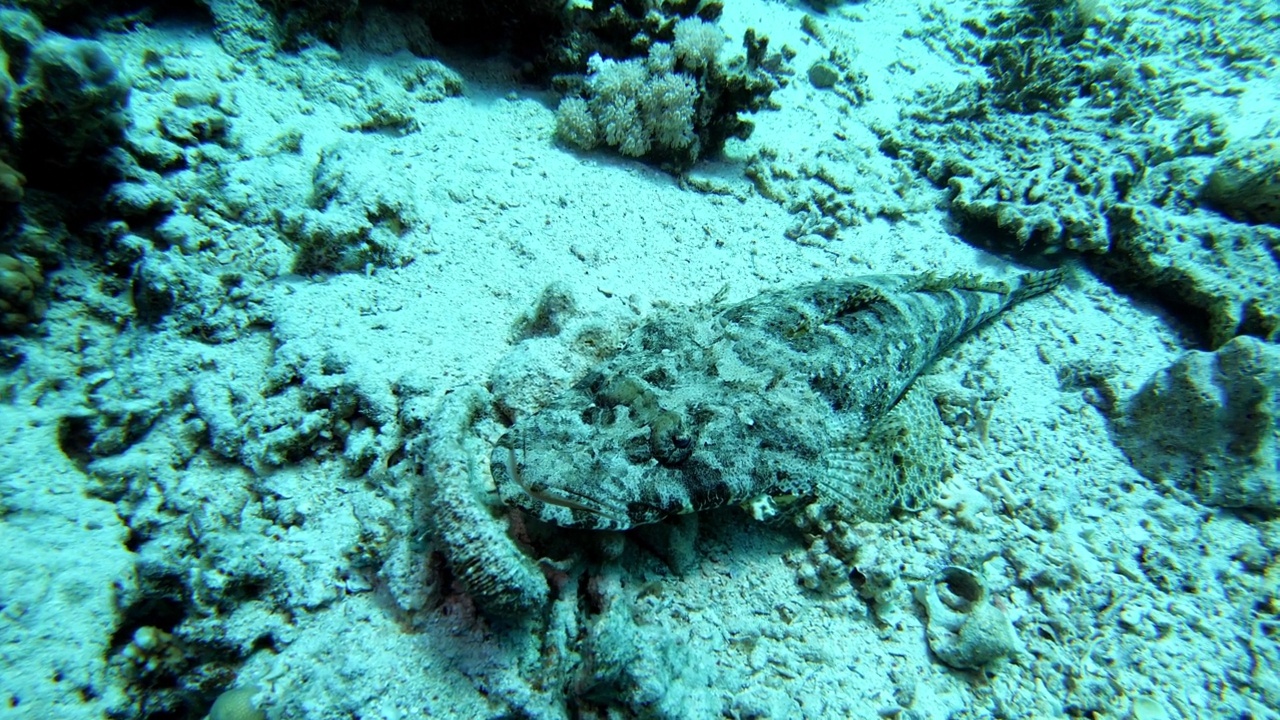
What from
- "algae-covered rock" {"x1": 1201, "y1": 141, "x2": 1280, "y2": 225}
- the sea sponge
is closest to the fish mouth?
the sea sponge

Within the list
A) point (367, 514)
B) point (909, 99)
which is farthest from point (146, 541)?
point (909, 99)

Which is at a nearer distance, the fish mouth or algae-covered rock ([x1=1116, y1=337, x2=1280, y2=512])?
the fish mouth

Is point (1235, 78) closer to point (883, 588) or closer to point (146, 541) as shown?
point (883, 588)

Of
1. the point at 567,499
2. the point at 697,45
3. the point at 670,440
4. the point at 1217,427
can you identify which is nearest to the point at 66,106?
the point at 567,499

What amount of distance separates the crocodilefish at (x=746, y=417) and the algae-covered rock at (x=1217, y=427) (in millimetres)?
1534

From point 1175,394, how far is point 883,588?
2.85 meters

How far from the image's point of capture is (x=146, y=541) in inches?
97.0

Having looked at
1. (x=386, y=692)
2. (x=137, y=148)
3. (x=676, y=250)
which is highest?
(x=676, y=250)

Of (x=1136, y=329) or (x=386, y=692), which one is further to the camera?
(x=1136, y=329)

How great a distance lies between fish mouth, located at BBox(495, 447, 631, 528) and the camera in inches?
97.3

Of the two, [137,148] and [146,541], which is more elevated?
[137,148]

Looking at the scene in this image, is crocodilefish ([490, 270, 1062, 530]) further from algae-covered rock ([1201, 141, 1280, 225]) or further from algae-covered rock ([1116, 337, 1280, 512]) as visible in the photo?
algae-covered rock ([1201, 141, 1280, 225])

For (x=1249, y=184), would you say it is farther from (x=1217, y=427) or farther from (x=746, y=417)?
(x=746, y=417)

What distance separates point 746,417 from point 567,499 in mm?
1126
